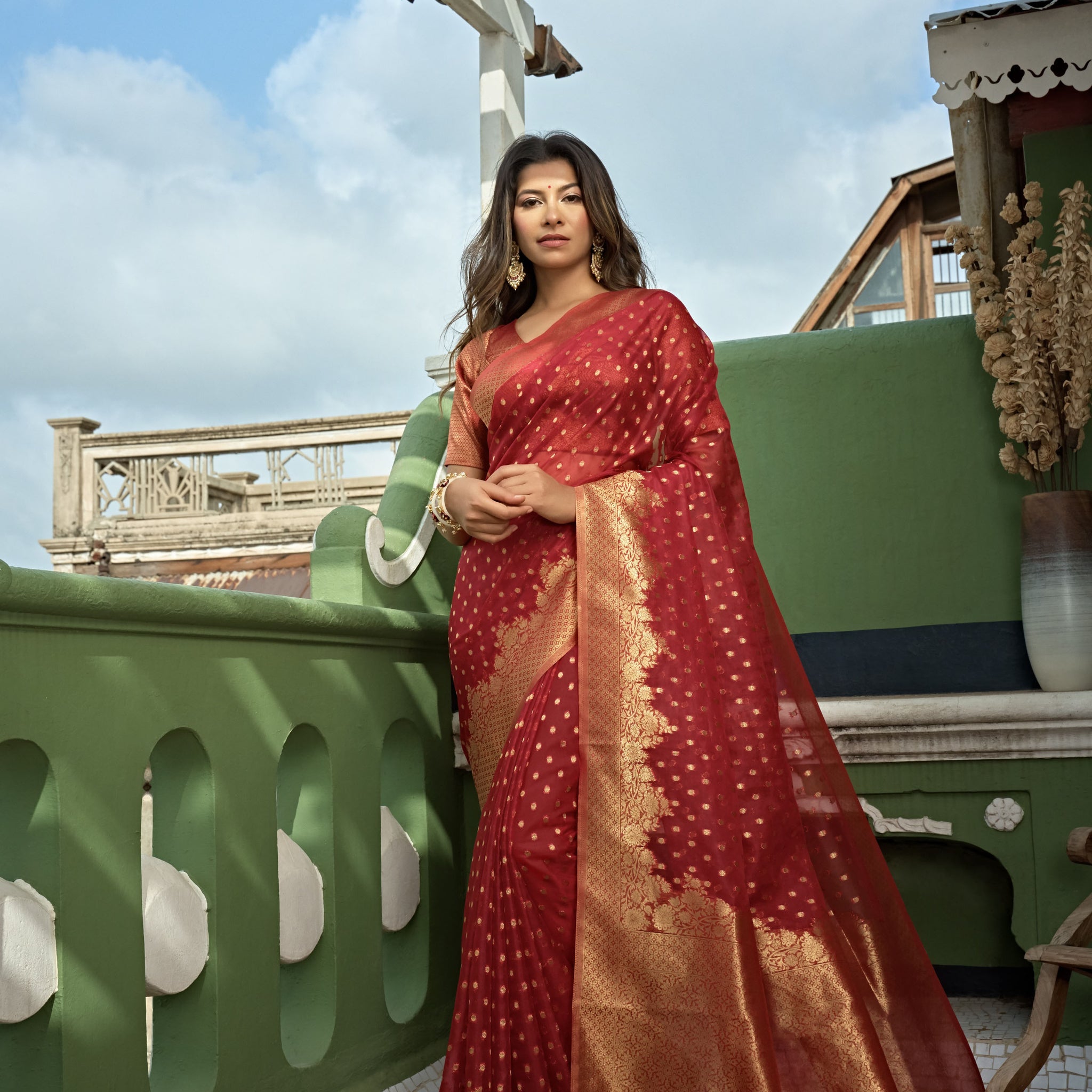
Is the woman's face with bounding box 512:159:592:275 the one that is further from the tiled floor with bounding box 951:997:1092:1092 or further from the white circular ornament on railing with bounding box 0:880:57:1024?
the tiled floor with bounding box 951:997:1092:1092

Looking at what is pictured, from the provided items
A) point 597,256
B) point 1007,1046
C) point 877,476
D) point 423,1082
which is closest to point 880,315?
point 877,476

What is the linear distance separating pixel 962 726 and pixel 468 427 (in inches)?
48.9

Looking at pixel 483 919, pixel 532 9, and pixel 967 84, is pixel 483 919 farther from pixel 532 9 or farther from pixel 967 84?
pixel 532 9

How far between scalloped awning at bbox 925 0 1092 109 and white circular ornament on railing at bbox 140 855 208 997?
2.32 meters

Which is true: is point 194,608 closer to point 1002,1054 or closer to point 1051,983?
point 1051,983

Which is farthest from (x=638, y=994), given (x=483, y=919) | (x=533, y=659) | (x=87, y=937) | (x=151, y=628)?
(x=151, y=628)

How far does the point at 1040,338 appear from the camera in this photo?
9.35 ft

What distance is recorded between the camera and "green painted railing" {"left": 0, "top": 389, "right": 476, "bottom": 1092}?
1.50 meters

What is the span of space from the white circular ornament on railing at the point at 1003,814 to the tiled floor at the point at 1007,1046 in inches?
16.9

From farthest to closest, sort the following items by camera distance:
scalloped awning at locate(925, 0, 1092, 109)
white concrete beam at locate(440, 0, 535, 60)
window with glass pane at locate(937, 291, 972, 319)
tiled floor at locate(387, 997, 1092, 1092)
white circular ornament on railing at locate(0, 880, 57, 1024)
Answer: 1. window with glass pane at locate(937, 291, 972, 319)
2. white concrete beam at locate(440, 0, 535, 60)
3. scalloped awning at locate(925, 0, 1092, 109)
4. tiled floor at locate(387, 997, 1092, 1092)
5. white circular ornament on railing at locate(0, 880, 57, 1024)

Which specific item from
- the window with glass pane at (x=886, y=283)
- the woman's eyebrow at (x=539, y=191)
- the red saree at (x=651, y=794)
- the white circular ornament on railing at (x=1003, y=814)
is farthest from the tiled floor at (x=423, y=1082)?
the window with glass pane at (x=886, y=283)

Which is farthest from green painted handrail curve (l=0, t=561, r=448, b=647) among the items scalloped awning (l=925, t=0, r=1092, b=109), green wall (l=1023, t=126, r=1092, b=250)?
green wall (l=1023, t=126, r=1092, b=250)

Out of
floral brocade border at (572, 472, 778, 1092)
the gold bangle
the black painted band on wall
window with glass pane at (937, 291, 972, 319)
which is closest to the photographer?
floral brocade border at (572, 472, 778, 1092)

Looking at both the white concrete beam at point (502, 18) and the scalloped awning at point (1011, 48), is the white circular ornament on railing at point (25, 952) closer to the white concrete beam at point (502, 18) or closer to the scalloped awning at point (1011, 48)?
the scalloped awning at point (1011, 48)
